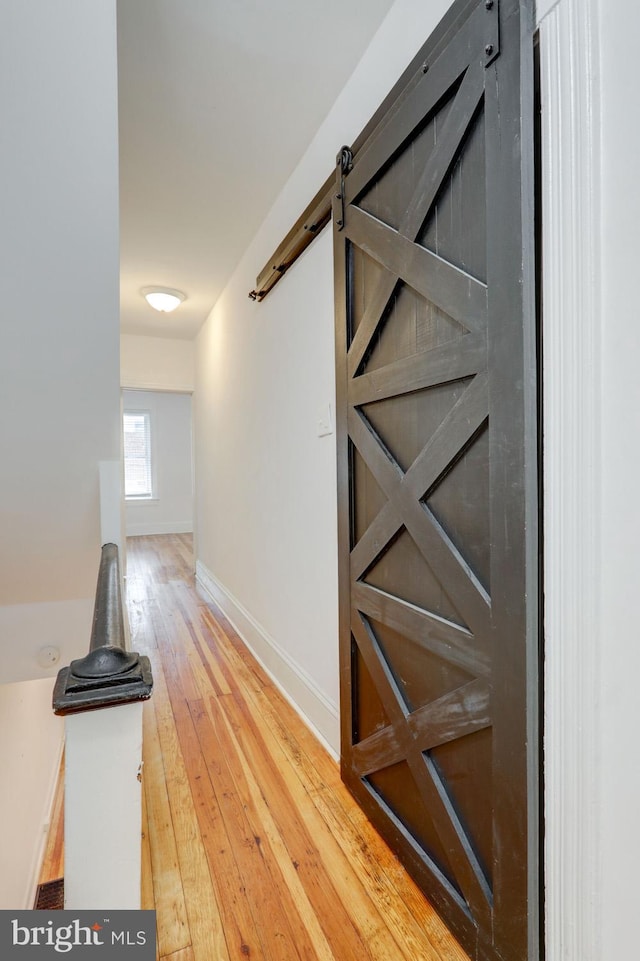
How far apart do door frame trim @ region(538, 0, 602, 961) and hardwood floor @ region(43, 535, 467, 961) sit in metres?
0.53

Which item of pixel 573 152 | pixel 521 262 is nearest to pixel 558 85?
pixel 573 152

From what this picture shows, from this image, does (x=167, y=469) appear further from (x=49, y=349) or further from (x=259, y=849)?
(x=259, y=849)

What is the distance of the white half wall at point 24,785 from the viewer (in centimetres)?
201

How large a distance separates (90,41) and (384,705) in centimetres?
197

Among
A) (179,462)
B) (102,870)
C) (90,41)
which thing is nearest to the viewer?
(102,870)

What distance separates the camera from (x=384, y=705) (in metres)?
1.54

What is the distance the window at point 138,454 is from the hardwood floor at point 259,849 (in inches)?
250

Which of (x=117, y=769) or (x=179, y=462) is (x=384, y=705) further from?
(x=179, y=462)

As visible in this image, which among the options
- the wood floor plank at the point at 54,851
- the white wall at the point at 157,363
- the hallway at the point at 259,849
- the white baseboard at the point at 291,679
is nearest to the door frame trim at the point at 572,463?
the hallway at the point at 259,849

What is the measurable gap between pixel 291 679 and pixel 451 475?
1674mm

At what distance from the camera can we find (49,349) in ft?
Answer: 5.07

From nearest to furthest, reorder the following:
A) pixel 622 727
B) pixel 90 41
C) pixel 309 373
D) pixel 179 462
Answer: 1. pixel 622 727
2. pixel 90 41
3. pixel 309 373
4. pixel 179 462

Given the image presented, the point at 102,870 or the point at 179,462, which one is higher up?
the point at 179,462

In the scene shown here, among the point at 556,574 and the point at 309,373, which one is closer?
the point at 556,574
